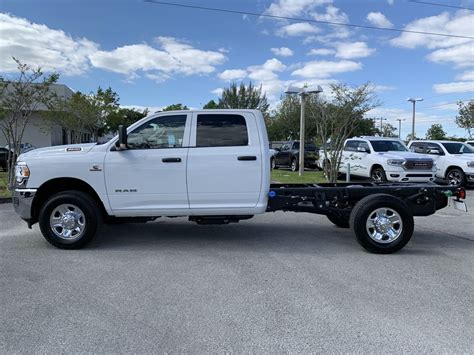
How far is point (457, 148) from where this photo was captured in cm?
1662

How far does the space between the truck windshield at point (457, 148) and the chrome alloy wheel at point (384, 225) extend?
452 inches

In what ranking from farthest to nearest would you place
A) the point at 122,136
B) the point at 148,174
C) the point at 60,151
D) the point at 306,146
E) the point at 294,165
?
the point at 306,146 → the point at 294,165 → the point at 60,151 → the point at 148,174 → the point at 122,136

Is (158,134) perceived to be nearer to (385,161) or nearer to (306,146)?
(385,161)

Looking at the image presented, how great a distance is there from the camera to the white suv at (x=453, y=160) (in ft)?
50.5

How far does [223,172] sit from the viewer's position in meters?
6.36

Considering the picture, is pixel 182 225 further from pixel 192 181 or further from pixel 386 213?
pixel 386 213

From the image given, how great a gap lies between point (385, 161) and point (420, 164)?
3.46ft

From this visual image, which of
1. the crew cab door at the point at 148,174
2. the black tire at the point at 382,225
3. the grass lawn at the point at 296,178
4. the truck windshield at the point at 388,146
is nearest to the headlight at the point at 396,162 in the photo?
the truck windshield at the point at 388,146

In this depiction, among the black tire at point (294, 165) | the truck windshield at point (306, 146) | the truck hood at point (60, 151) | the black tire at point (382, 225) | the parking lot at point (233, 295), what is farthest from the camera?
the truck windshield at point (306, 146)

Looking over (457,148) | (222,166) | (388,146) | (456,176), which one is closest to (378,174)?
(388,146)

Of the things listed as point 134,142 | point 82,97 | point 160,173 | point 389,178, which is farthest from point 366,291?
point 82,97

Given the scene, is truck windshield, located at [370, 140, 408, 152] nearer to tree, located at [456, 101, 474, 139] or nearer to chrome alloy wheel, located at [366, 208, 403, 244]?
chrome alloy wheel, located at [366, 208, 403, 244]

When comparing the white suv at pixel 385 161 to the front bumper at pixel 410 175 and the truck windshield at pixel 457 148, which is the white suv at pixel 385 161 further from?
the truck windshield at pixel 457 148

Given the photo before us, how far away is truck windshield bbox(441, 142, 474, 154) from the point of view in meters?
16.4
